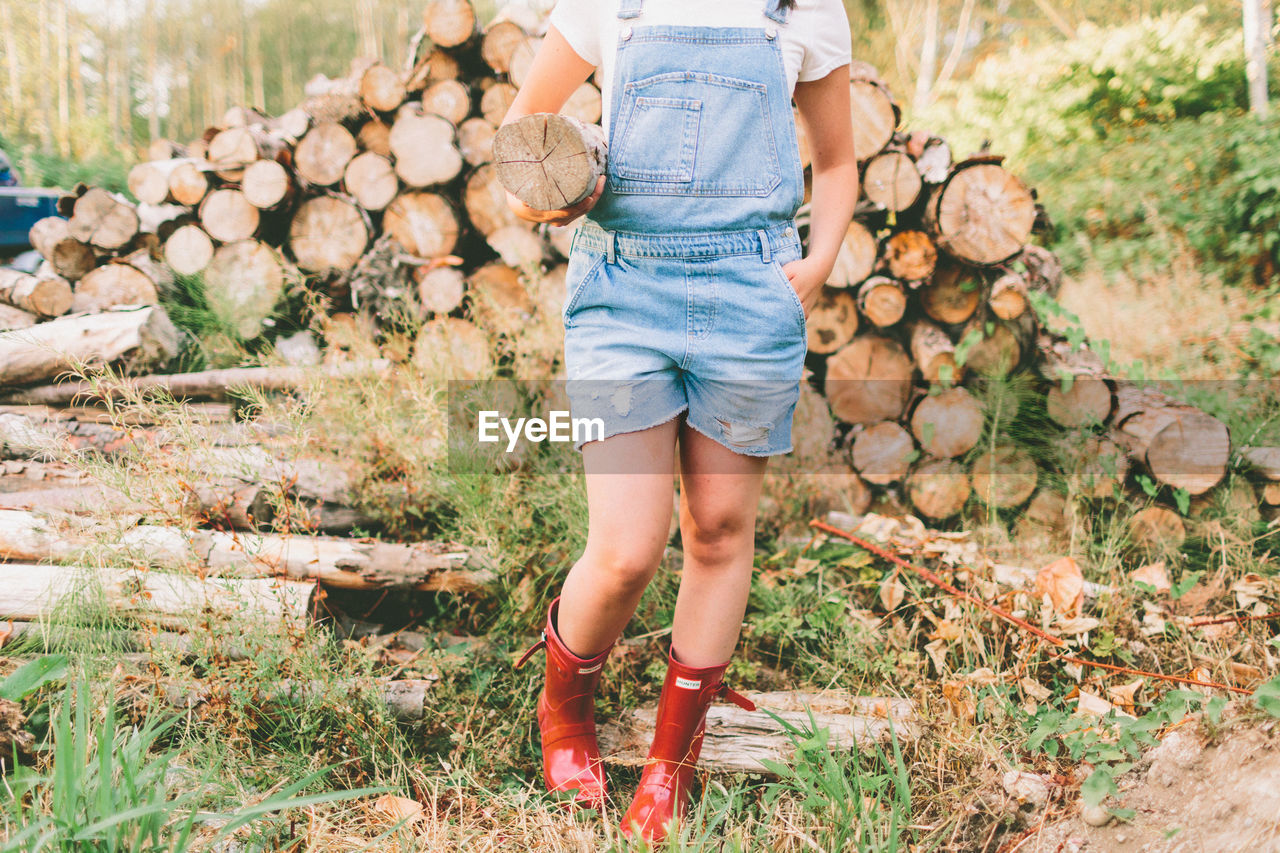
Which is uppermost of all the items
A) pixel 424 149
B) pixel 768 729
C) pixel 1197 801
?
pixel 424 149

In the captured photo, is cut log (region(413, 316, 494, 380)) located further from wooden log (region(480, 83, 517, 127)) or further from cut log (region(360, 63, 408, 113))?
cut log (region(360, 63, 408, 113))

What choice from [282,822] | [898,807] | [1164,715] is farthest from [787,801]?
[282,822]

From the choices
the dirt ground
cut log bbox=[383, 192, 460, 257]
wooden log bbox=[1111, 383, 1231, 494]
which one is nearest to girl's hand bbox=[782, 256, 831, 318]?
the dirt ground

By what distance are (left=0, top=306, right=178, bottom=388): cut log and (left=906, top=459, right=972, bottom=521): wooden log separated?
2.95 m

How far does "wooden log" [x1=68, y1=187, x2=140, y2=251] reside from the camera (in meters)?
3.34

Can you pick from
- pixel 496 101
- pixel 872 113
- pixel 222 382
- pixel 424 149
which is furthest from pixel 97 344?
pixel 872 113

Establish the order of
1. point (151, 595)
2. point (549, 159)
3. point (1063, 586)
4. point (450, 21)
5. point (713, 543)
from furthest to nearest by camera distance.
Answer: point (450, 21), point (1063, 586), point (151, 595), point (713, 543), point (549, 159)

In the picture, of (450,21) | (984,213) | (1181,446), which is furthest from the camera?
(450,21)

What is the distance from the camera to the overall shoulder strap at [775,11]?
1.28m

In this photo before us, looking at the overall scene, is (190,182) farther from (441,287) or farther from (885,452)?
(885,452)

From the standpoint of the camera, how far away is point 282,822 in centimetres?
134

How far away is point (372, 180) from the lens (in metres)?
3.32

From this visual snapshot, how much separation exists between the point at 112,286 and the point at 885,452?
344 cm

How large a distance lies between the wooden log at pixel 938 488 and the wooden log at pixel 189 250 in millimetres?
3235
